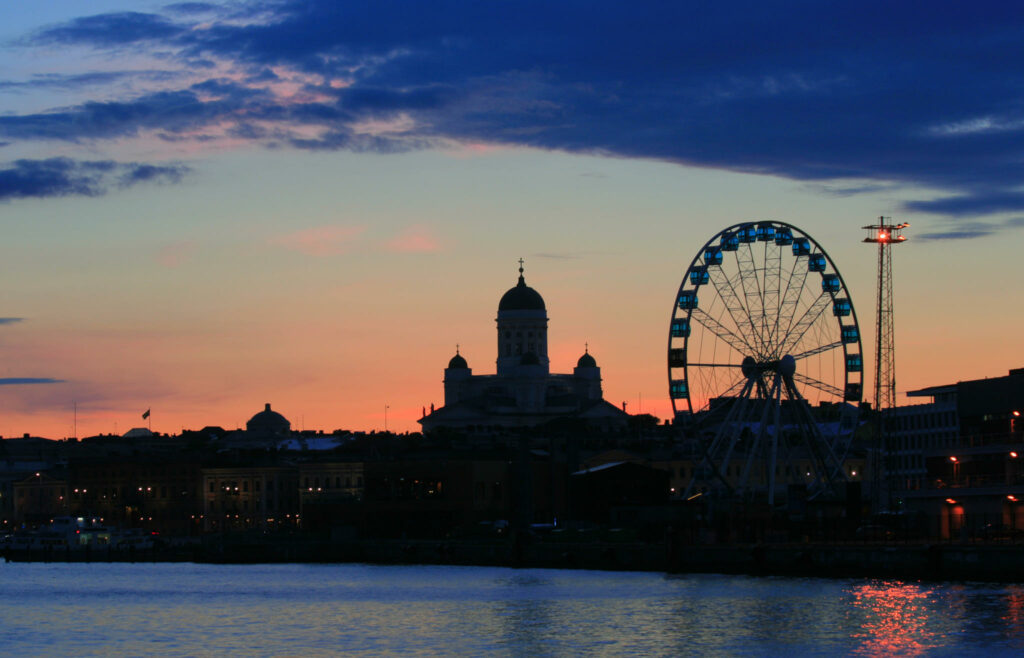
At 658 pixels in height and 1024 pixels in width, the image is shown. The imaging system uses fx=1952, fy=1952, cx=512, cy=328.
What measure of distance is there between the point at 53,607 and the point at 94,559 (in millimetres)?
74687

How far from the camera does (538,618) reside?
9081 centimetres

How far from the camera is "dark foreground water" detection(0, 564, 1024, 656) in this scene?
78.1m

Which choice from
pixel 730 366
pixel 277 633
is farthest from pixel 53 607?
pixel 730 366

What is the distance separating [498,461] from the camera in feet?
605

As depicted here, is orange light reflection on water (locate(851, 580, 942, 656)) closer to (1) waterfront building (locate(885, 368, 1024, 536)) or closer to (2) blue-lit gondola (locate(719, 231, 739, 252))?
(1) waterfront building (locate(885, 368, 1024, 536))

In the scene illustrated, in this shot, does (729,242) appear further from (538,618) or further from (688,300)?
(538,618)

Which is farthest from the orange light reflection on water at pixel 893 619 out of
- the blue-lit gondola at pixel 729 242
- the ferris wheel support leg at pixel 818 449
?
the blue-lit gondola at pixel 729 242

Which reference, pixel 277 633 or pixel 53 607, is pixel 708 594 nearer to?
pixel 277 633

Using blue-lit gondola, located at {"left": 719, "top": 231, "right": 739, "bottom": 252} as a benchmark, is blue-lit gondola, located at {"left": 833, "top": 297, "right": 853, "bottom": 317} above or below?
below

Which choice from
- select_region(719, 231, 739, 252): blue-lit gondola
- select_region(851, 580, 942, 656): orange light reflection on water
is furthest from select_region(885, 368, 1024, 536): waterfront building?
select_region(719, 231, 739, 252): blue-lit gondola

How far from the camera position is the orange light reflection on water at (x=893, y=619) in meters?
74.6

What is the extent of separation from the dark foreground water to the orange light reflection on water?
0.09 metres

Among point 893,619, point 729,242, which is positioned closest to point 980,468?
point 729,242

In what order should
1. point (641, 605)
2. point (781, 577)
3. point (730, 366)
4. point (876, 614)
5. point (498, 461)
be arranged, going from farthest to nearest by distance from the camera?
point (498, 461) → point (730, 366) → point (781, 577) → point (641, 605) → point (876, 614)
